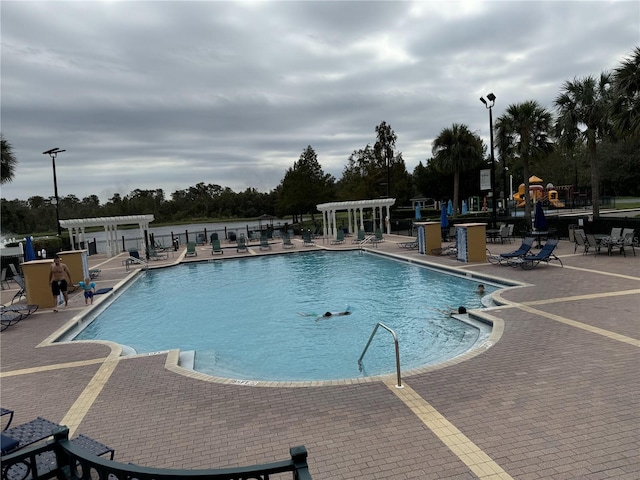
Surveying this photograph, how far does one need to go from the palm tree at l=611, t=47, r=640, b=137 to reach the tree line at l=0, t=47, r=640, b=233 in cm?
4

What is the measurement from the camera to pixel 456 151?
40.3 m

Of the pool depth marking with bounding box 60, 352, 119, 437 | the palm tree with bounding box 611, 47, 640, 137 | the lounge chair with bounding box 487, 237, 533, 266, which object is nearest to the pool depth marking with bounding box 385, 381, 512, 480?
the pool depth marking with bounding box 60, 352, 119, 437

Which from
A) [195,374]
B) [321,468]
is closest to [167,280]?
[195,374]

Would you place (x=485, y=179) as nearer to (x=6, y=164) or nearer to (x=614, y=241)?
(x=614, y=241)

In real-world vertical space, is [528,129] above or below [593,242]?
above

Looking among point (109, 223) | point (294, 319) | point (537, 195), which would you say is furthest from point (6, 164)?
point (537, 195)

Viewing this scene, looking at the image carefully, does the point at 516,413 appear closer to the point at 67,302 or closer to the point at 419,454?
the point at 419,454

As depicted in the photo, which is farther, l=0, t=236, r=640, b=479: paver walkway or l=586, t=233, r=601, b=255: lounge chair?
l=586, t=233, r=601, b=255: lounge chair

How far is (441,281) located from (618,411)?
10.5 meters

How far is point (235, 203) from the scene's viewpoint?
75188mm

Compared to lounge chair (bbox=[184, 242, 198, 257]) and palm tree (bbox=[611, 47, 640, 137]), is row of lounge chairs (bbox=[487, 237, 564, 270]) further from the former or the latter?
lounge chair (bbox=[184, 242, 198, 257])

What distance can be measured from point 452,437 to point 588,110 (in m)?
23.3

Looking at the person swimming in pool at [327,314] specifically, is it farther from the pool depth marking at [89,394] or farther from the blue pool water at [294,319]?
the pool depth marking at [89,394]

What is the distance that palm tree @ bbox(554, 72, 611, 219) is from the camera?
22.3 metres
